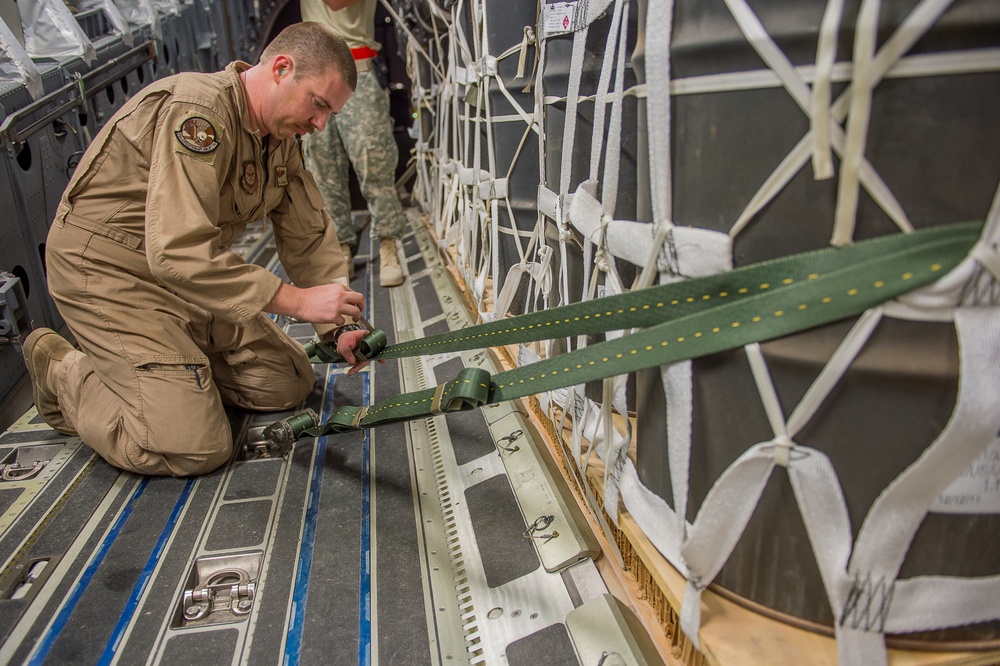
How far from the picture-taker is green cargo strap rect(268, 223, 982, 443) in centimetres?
76

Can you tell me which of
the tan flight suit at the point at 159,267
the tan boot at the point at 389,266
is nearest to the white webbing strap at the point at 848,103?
the tan flight suit at the point at 159,267

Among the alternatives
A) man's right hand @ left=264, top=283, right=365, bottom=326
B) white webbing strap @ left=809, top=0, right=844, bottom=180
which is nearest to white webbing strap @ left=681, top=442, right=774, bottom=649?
white webbing strap @ left=809, top=0, right=844, bottom=180

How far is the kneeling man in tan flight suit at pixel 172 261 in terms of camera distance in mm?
1744

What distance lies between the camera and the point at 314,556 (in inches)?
61.0

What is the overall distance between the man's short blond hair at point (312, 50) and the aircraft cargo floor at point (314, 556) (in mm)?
1062

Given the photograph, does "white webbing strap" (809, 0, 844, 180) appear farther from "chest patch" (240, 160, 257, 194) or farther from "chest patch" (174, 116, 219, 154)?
"chest patch" (240, 160, 257, 194)

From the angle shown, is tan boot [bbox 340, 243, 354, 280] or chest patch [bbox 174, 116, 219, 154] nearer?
chest patch [bbox 174, 116, 219, 154]

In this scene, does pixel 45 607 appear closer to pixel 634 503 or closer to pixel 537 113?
pixel 634 503

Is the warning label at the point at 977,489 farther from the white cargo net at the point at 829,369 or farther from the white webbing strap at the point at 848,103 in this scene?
the white webbing strap at the point at 848,103

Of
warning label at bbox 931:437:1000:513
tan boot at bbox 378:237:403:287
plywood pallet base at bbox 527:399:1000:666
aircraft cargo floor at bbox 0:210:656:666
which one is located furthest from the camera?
tan boot at bbox 378:237:403:287

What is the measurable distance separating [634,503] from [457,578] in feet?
1.58

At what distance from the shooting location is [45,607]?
1428 mm

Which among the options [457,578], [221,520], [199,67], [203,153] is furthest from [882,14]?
[199,67]

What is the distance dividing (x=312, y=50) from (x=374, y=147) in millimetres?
2005
